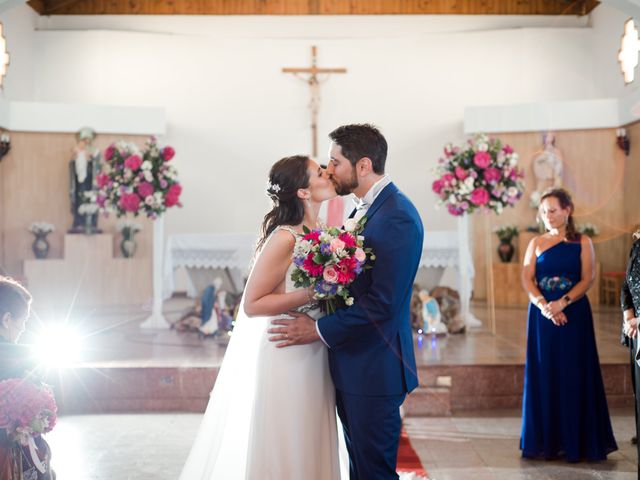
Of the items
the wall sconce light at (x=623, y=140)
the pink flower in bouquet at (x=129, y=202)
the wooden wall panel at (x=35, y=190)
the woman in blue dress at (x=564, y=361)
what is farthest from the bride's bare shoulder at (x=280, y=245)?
the wall sconce light at (x=623, y=140)

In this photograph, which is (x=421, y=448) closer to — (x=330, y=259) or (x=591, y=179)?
(x=330, y=259)

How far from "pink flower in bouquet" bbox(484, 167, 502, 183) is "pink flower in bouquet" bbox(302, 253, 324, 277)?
5.36 m

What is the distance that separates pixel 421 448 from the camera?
4.88 metres

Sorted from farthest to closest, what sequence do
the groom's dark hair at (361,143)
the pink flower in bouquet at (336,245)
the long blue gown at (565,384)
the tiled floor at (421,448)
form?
the long blue gown at (565,384)
the tiled floor at (421,448)
the groom's dark hair at (361,143)
the pink flower in bouquet at (336,245)

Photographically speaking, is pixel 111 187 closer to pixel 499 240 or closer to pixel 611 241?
pixel 499 240

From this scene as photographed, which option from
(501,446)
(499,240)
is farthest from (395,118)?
(501,446)

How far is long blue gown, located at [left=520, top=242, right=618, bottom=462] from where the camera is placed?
4.50m

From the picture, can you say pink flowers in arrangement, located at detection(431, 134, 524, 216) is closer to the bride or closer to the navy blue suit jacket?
the bride

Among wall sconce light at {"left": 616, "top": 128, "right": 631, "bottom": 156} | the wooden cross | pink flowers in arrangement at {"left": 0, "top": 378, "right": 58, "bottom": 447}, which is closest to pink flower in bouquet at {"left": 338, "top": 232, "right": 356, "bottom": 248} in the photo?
pink flowers in arrangement at {"left": 0, "top": 378, "right": 58, "bottom": 447}

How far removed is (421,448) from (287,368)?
87.8 inches

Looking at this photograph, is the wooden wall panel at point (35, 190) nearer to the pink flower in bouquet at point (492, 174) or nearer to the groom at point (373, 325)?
the pink flower in bouquet at point (492, 174)

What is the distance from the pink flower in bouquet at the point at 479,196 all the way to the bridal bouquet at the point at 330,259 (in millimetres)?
5083

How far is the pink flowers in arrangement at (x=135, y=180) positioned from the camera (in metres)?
7.98

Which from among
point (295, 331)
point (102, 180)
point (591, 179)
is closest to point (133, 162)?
point (102, 180)
